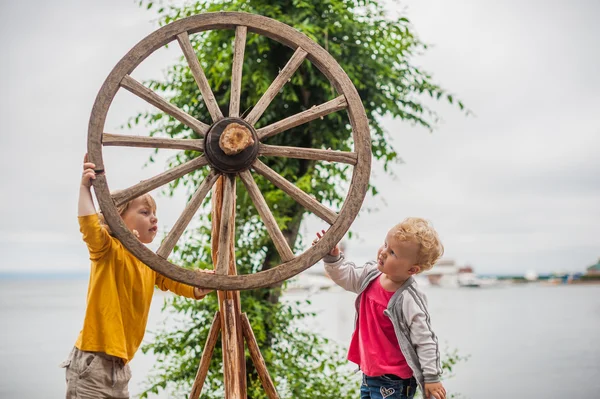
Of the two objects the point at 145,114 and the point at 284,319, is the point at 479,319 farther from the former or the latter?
the point at 145,114

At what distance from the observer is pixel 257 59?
14.8 ft

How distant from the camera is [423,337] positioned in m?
2.51

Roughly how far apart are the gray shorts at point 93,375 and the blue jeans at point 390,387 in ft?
3.30

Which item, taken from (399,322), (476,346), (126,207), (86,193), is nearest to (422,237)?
(399,322)

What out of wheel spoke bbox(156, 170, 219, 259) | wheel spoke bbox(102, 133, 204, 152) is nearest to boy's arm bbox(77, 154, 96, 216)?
wheel spoke bbox(102, 133, 204, 152)

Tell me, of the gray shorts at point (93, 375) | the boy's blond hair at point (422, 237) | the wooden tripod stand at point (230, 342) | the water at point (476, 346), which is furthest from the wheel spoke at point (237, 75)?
the water at point (476, 346)

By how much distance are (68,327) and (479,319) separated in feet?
20.6

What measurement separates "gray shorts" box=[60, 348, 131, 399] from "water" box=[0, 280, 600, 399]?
7.81 ft

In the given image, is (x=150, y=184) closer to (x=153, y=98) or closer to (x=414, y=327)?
(x=153, y=98)

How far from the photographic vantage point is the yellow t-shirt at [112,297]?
2.34m

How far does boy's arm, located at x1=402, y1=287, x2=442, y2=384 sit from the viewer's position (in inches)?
98.0

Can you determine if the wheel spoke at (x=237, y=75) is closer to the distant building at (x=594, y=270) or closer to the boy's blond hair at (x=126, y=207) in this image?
the boy's blond hair at (x=126, y=207)

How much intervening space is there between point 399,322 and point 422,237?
0.36m

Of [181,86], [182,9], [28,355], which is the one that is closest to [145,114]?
[181,86]
